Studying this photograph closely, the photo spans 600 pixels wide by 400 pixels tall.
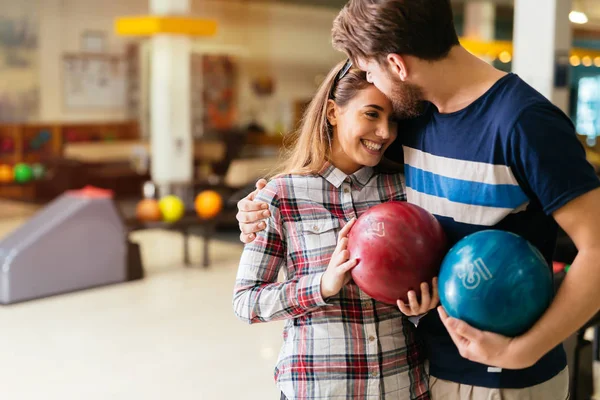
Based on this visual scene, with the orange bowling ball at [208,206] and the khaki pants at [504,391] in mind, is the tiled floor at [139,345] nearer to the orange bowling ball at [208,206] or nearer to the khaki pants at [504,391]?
the orange bowling ball at [208,206]

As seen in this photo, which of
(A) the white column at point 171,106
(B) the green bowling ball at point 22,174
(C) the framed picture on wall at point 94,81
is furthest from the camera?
(C) the framed picture on wall at point 94,81

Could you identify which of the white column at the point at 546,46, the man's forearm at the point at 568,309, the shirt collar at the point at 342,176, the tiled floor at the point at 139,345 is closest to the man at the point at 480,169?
the man's forearm at the point at 568,309

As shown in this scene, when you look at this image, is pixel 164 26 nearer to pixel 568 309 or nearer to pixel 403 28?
pixel 403 28

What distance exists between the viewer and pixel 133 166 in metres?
11.6

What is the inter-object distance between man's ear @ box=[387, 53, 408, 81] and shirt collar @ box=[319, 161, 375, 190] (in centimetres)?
39

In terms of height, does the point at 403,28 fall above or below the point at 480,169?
above

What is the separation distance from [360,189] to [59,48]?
36.4ft

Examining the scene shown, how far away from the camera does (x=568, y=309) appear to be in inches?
58.1

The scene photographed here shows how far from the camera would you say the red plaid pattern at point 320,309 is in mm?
1815

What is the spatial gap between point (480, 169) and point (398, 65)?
288mm

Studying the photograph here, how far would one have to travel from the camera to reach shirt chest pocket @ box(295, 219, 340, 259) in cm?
186

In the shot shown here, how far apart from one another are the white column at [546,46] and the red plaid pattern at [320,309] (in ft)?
14.9

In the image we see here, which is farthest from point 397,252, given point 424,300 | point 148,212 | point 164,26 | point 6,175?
point 6,175

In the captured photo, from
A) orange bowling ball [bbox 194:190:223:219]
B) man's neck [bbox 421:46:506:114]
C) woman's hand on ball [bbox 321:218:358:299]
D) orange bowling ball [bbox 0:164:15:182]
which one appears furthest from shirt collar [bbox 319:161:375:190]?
orange bowling ball [bbox 0:164:15:182]
